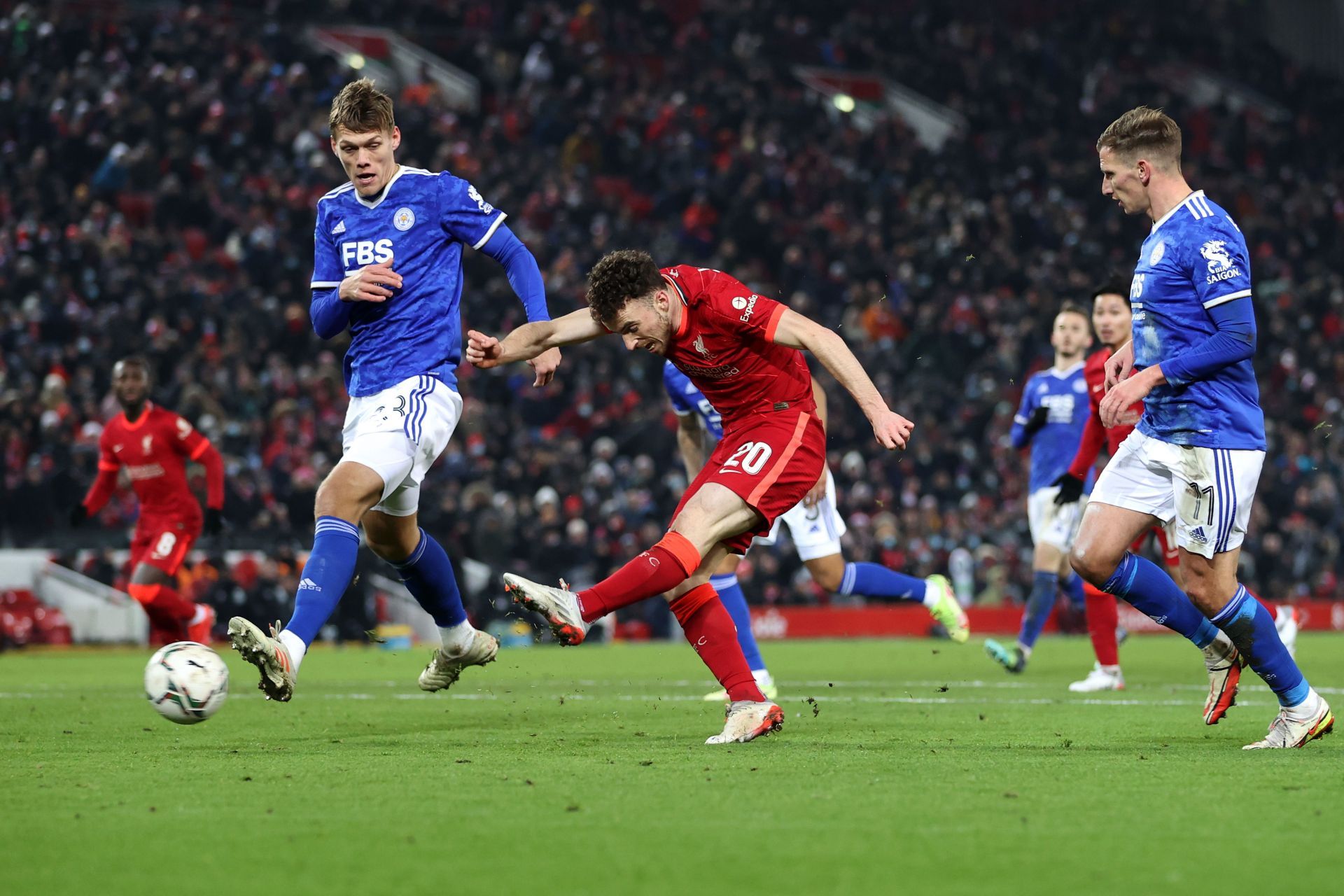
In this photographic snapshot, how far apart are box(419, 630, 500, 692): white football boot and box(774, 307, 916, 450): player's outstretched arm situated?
7.87 ft

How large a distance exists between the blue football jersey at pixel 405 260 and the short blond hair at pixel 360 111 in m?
0.30

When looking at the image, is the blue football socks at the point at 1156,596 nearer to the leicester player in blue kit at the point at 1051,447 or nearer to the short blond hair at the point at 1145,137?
the short blond hair at the point at 1145,137

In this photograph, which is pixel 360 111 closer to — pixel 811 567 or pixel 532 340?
pixel 532 340

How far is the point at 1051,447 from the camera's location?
11.7m

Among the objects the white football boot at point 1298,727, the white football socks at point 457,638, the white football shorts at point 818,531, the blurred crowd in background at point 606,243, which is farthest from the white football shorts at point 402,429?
the blurred crowd in background at point 606,243

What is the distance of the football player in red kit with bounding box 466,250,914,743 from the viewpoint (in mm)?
5902

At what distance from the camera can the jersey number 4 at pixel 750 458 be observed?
621cm

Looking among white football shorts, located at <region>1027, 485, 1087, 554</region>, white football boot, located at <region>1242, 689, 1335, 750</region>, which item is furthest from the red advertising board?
white football boot, located at <region>1242, 689, 1335, 750</region>

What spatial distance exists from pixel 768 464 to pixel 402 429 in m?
1.64

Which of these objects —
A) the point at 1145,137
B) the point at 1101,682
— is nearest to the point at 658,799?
the point at 1145,137

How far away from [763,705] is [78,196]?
1758cm

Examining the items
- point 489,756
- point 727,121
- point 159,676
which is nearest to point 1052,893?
point 489,756

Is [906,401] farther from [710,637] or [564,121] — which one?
[710,637]

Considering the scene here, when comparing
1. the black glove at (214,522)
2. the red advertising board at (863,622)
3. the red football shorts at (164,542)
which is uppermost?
the black glove at (214,522)
